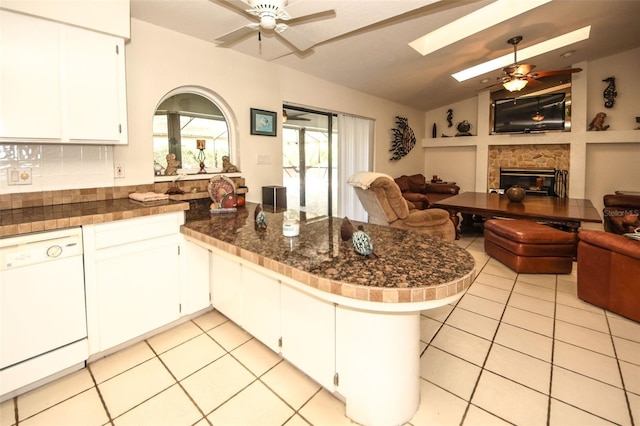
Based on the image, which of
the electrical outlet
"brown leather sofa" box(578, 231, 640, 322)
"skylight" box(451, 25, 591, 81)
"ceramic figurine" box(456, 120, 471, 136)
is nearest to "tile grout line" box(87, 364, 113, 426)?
the electrical outlet

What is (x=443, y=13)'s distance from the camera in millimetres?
2924

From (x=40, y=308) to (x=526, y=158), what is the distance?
796cm

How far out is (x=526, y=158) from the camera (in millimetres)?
6598

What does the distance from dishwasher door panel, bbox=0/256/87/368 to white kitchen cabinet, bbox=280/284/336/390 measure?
4.09 feet

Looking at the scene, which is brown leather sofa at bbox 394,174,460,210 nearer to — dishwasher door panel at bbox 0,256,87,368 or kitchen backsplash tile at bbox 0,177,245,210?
kitchen backsplash tile at bbox 0,177,245,210

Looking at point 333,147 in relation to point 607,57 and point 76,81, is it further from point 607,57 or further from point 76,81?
point 607,57

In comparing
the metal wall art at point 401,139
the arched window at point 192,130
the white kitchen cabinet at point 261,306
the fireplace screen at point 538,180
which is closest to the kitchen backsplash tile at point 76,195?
the arched window at point 192,130

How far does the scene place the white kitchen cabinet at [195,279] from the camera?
2322mm

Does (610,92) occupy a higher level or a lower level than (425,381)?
higher

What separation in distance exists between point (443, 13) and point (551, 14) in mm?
1736

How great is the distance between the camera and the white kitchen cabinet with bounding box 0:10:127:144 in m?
1.77

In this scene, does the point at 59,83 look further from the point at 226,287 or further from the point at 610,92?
the point at 610,92

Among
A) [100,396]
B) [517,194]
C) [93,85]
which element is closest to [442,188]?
[517,194]

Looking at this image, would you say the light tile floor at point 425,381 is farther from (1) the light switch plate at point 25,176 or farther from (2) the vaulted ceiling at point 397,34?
(2) the vaulted ceiling at point 397,34
